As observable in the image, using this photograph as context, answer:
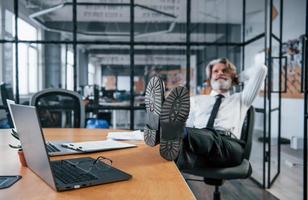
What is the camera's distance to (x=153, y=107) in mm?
1271

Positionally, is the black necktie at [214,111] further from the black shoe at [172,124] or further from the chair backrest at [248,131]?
the black shoe at [172,124]

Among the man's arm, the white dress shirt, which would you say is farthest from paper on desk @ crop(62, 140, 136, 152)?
the man's arm

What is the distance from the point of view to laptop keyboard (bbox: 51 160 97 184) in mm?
877

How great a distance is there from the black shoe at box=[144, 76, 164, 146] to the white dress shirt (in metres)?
0.92

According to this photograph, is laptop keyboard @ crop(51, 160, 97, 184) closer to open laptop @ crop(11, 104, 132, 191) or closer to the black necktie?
open laptop @ crop(11, 104, 132, 191)

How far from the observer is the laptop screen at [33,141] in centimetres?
79

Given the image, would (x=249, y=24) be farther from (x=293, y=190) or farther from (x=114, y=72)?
(x=114, y=72)

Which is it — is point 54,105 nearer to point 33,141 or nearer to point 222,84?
point 222,84

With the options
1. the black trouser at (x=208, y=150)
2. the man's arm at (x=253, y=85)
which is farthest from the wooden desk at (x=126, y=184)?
the man's arm at (x=253, y=85)

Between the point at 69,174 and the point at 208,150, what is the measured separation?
110cm

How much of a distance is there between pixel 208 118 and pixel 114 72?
1308 centimetres

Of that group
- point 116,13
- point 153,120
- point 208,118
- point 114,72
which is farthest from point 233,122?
point 114,72

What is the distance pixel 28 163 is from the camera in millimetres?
1016

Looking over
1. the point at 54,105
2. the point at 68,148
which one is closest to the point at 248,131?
the point at 68,148
